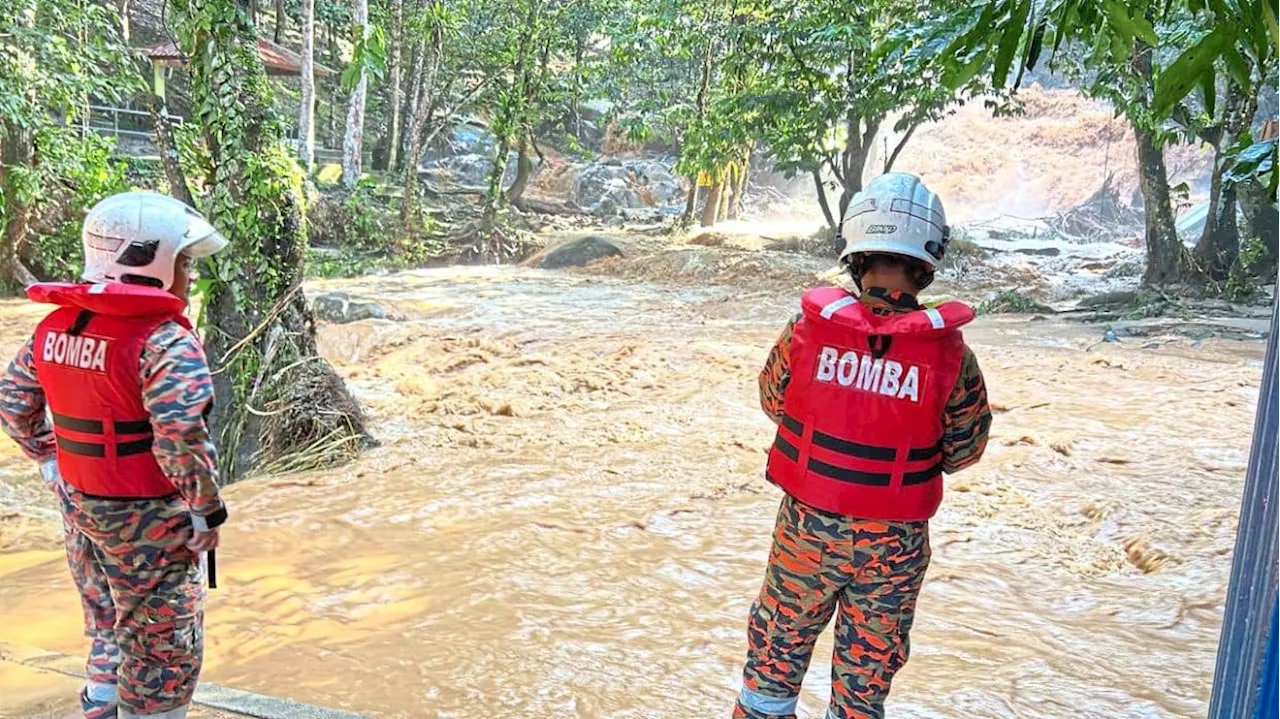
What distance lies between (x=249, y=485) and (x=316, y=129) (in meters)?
17.4

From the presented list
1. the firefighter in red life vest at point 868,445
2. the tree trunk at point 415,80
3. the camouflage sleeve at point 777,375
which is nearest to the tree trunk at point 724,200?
the tree trunk at point 415,80

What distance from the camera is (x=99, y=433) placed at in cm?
189

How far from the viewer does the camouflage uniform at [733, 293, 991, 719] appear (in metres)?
1.90

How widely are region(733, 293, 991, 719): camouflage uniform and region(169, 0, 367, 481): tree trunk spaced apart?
4002mm

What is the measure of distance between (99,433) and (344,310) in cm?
897

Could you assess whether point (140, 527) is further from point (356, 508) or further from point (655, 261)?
point (655, 261)

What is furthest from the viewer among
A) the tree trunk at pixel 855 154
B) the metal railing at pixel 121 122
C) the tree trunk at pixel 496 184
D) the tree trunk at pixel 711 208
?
the tree trunk at pixel 711 208

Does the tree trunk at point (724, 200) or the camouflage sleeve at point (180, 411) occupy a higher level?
the tree trunk at point (724, 200)

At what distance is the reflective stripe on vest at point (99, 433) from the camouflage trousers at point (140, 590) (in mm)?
102

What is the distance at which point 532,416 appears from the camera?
6992mm

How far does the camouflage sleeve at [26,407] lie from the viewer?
2.01 metres

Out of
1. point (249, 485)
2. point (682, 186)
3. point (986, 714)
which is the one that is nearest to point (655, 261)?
point (682, 186)

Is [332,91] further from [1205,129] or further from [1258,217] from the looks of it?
[1258,217]

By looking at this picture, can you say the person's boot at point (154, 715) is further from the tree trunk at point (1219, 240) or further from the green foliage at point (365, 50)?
the tree trunk at point (1219, 240)
